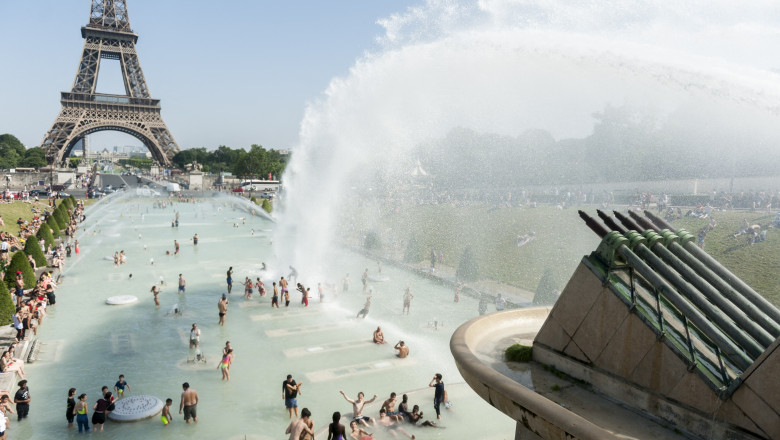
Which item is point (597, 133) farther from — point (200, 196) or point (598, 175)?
point (200, 196)

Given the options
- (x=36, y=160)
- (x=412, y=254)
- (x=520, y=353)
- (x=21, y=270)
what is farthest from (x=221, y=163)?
(x=520, y=353)

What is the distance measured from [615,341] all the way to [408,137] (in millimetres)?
28895

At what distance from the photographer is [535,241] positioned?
36406 mm

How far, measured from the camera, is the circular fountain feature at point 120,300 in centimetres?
2395

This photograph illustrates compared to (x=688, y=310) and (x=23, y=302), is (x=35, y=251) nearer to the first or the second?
(x=23, y=302)

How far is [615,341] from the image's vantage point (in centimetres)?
618

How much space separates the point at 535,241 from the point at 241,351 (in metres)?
23.6

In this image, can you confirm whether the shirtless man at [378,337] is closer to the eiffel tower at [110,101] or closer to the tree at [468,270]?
the tree at [468,270]

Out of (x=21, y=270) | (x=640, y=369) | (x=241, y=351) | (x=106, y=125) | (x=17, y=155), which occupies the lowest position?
(x=241, y=351)

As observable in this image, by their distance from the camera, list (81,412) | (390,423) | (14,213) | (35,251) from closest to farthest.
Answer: (81,412)
(390,423)
(35,251)
(14,213)

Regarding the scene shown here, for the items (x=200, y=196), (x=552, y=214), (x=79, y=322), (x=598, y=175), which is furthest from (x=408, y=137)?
(x=200, y=196)

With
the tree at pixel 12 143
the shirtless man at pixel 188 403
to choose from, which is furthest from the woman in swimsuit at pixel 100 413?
the tree at pixel 12 143

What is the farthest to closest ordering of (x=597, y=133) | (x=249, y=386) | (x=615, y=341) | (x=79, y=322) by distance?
(x=597, y=133)
(x=79, y=322)
(x=249, y=386)
(x=615, y=341)

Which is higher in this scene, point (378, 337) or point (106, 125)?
point (106, 125)
